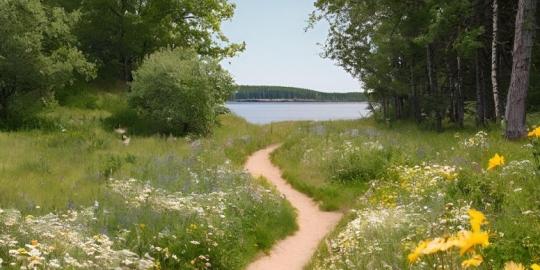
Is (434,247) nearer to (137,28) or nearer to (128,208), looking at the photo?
(128,208)

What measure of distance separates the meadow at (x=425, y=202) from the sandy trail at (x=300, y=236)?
396 mm

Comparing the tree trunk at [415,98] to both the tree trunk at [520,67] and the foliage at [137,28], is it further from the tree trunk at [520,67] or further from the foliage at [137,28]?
the foliage at [137,28]

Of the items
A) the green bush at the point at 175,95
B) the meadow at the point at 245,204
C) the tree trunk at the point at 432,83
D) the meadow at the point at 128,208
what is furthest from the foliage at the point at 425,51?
the meadow at the point at 128,208

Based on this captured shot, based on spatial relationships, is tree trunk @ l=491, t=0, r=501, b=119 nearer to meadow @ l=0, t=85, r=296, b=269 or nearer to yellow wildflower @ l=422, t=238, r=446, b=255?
meadow @ l=0, t=85, r=296, b=269

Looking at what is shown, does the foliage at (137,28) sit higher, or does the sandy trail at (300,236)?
the foliage at (137,28)

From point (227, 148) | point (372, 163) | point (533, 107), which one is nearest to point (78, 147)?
point (227, 148)

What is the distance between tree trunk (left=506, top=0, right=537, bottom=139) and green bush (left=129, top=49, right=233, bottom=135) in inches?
529

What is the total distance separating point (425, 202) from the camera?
31.8 feet

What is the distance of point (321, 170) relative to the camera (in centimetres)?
1673

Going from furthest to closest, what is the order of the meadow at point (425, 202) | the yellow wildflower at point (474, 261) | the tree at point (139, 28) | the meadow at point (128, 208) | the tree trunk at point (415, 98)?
the tree at point (139, 28), the tree trunk at point (415, 98), the meadow at point (128, 208), the meadow at point (425, 202), the yellow wildflower at point (474, 261)

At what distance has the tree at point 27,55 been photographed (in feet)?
72.1

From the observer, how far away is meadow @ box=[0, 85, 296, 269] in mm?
7234

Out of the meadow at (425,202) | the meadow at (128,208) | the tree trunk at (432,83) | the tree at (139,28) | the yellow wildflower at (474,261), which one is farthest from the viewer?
the tree at (139,28)

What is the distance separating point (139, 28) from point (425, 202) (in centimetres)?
2665
